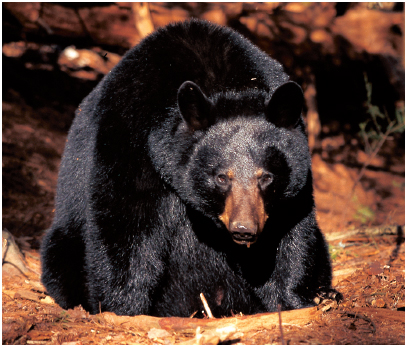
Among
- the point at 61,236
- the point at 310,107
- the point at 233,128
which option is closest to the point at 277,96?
the point at 233,128

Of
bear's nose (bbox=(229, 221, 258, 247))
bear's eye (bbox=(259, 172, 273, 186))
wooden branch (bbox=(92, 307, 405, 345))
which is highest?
bear's eye (bbox=(259, 172, 273, 186))

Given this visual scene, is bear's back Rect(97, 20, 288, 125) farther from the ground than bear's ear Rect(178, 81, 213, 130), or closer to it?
farther from the ground

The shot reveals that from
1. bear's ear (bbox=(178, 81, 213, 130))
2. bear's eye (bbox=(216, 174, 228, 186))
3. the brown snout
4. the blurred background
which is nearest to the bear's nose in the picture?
the brown snout

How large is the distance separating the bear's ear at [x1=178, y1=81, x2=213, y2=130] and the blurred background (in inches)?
140

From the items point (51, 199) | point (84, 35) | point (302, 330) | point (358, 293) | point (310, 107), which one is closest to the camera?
point (302, 330)

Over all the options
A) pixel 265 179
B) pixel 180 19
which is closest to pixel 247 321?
pixel 265 179

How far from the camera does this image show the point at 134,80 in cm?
311

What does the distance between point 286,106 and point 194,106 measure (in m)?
0.61

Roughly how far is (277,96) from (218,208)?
2.70 feet

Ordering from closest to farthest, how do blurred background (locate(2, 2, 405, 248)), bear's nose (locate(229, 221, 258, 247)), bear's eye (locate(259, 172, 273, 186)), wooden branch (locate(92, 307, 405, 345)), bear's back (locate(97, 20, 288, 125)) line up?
bear's nose (locate(229, 221, 258, 247)) → wooden branch (locate(92, 307, 405, 345)) → bear's eye (locate(259, 172, 273, 186)) → bear's back (locate(97, 20, 288, 125)) → blurred background (locate(2, 2, 405, 248))

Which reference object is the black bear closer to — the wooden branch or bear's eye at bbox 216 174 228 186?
bear's eye at bbox 216 174 228 186

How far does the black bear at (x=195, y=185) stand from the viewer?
2875 millimetres

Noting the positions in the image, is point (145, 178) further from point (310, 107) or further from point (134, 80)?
point (310, 107)

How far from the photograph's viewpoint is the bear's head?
2.79m
